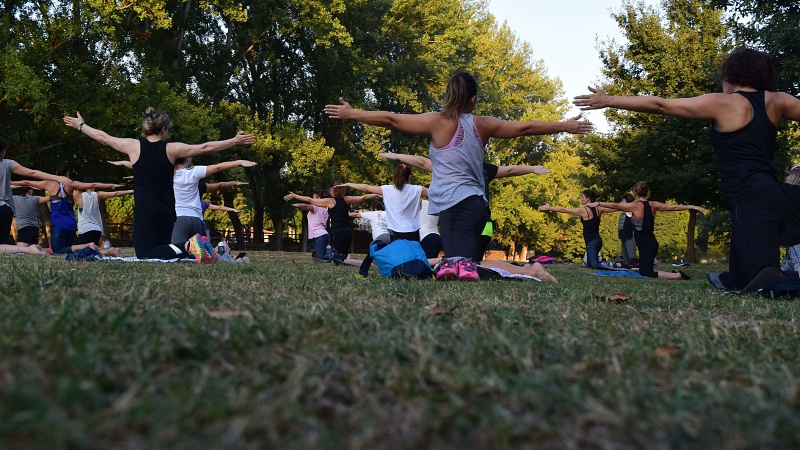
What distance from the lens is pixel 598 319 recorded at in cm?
382

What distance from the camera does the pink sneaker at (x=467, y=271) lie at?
24.8 ft

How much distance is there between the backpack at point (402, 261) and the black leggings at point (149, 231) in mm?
4037

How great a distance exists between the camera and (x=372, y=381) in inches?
81.1

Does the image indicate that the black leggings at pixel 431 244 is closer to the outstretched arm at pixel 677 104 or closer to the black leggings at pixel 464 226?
the black leggings at pixel 464 226

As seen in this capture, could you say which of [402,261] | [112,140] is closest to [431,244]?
[402,261]

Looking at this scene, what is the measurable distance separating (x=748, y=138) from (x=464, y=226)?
291 cm

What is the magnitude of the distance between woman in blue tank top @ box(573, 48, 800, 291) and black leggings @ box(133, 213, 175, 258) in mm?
6532

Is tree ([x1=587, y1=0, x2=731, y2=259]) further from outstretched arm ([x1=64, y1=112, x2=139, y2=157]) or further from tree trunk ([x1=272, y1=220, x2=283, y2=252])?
outstretched arm ([x1=64, y1=112, x2=139, y2=157])

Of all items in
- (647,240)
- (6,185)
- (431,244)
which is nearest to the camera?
(431,244)

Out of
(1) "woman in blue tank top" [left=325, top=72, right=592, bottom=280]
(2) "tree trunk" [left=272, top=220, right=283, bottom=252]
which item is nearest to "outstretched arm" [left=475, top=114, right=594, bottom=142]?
(1) "woman in blue tank top" [left=325, top=72, right=592, bottom=280]

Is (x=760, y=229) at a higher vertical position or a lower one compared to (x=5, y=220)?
higher

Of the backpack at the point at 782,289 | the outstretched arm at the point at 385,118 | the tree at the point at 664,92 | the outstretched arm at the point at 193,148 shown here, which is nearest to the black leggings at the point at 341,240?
the outstretched arm at the point at 193,148

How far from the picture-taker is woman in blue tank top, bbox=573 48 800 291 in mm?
6641

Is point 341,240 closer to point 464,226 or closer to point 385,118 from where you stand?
point 464,226
